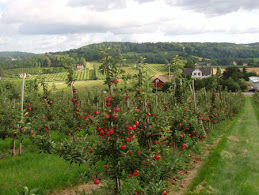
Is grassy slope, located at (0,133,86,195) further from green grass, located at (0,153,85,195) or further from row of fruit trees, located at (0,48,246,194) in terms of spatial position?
row of fruit trees, located at (0,48,246,194)

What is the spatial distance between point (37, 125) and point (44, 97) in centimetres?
154

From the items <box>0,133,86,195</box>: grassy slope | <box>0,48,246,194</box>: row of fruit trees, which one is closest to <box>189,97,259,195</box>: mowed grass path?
<box>0,48,246,194</box>: row of fruit trees

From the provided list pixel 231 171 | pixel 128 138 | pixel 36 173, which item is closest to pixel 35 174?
pixel 36 173

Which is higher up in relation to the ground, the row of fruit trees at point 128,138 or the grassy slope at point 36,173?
the row of fruit trees at point 128,138

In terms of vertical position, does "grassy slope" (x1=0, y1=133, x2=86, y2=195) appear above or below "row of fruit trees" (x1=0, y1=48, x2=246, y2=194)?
below

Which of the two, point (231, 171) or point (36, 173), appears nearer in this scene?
point (36, 173)

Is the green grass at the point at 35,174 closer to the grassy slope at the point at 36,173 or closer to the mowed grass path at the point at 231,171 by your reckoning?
the grassy slope at the point at 36,173

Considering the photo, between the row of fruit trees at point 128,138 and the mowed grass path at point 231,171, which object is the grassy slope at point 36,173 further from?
the mowed grass path at point 231,171

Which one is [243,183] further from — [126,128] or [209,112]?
[209,112]

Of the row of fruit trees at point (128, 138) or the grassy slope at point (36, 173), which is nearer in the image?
the row of fruit trees at point (128, 138)

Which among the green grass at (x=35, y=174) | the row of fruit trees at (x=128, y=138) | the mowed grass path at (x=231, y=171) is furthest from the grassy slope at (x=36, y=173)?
the mowed grass path at (x=231, y=171)

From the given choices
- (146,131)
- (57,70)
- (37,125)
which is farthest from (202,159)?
(57,70)

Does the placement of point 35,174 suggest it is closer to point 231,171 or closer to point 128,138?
point 128,138

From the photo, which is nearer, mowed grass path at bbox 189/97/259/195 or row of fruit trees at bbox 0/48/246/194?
row of fruit trees at bbox 0/48/246/194
